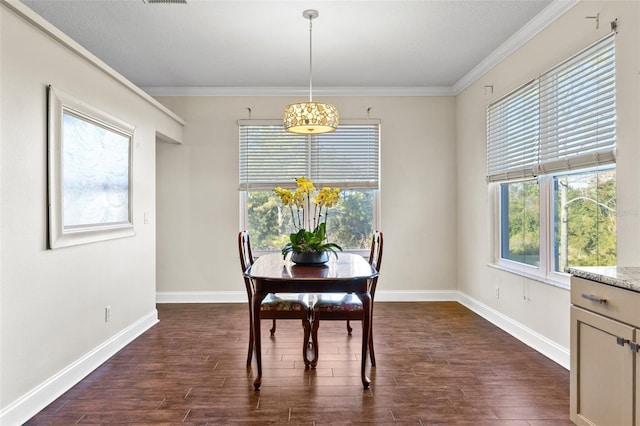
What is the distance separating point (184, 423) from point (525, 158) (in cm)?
332

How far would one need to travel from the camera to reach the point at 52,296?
8.29 feet

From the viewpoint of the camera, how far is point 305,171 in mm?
5141

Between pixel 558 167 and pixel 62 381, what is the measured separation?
3770mm

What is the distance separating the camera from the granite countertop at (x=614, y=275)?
1.71m

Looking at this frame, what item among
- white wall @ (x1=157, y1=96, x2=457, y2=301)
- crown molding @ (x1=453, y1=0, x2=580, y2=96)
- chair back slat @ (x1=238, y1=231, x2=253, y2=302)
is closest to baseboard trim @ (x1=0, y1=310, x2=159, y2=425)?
chair back slat @ (x1=238, y1=231, x2=253, y2=302)

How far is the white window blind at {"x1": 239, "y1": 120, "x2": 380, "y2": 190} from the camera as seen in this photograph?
16.8 ft

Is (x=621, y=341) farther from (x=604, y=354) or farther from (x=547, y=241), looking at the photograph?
(x=547, y=241)

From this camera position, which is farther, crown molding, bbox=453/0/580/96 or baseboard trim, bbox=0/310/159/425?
crown molding, bbox=453/0/580/96

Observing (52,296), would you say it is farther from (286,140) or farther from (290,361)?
(286,140)

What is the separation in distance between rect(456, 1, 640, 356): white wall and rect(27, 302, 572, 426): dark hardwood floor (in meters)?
0.38

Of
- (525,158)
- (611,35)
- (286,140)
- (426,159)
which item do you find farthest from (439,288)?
(611,35)

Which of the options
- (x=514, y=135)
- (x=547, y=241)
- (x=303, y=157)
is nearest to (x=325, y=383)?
(x=547, y=241)

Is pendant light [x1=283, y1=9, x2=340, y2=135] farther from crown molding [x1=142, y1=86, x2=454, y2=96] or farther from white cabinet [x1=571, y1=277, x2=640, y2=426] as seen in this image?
white cabinet [x1=571, y1=277, x2=640, y2=426]

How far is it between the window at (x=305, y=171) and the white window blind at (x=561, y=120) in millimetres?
1602
